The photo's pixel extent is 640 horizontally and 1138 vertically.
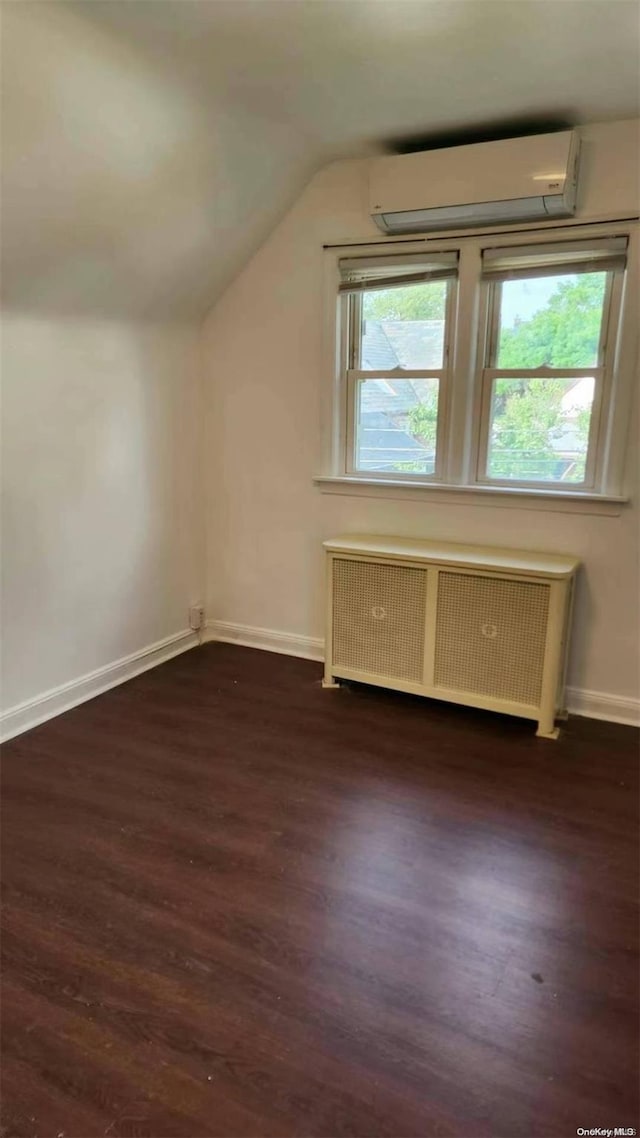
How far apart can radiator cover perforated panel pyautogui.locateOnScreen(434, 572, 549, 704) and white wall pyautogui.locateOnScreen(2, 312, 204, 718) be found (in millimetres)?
1595

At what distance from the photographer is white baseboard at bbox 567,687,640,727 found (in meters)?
3.04

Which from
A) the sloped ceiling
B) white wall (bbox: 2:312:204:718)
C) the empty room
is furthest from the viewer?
white wall (bbox: 2:312:204:718)

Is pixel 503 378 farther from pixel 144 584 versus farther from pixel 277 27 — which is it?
pixel 144 584

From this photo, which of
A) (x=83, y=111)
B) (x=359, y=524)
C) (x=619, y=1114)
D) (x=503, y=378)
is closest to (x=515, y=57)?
(x=503, y=378)

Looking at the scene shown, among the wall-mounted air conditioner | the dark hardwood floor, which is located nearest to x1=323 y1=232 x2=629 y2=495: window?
the wall-mounted air conditioner

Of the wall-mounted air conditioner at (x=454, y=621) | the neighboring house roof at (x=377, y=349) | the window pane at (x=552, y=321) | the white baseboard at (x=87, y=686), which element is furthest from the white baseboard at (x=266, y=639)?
the window pane at (x=552, y=321)

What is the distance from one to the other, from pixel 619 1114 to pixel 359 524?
260 cm

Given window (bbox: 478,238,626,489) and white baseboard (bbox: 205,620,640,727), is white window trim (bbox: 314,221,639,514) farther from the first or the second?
white baseboard (bbox: 205,620,640,727)

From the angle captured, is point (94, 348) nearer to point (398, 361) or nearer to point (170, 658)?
point (398, 361)

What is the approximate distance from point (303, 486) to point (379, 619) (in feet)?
2.99

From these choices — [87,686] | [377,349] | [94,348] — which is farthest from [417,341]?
[87,686]

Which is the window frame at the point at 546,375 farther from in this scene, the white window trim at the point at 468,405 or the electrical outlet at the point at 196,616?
the electrical outlet at the point at 196,616

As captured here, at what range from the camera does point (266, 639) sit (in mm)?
3918

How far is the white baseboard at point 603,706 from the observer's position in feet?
9.97
